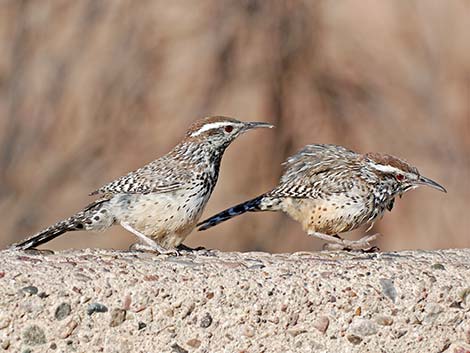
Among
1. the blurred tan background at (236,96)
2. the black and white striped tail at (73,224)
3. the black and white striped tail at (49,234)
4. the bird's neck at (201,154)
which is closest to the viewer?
the black and white striped tail at (49,234)

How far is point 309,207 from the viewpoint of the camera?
15.5 ft

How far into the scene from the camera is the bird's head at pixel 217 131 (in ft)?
14.9

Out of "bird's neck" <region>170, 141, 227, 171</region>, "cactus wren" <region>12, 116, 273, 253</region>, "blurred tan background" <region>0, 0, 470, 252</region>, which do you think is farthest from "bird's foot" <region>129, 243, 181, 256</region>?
"blurred tan background" <region>0, 0, 470, 252</region>

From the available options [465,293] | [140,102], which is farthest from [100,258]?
[140,102]

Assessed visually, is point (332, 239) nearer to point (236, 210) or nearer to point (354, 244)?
point (354, 244)

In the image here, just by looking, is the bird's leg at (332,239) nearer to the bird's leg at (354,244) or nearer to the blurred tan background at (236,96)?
the bird's leg at (354,244)

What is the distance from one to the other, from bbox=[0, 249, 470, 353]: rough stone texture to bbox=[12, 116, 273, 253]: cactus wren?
37.1 inches

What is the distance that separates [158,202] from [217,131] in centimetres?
40

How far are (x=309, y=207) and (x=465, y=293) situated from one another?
1.56 meters

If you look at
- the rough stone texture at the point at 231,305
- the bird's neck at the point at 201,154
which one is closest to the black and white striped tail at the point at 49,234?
the bird's neck at the point at 201,154

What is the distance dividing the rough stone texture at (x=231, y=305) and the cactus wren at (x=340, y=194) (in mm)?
1137

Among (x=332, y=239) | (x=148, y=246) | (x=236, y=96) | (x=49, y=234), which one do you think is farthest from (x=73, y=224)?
(x=236, y=96)

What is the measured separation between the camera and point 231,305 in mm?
3006

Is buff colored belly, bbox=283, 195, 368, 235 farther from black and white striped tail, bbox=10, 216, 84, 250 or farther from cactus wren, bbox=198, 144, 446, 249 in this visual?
black and white striped tail, bbox=10, 216, 84, 250
